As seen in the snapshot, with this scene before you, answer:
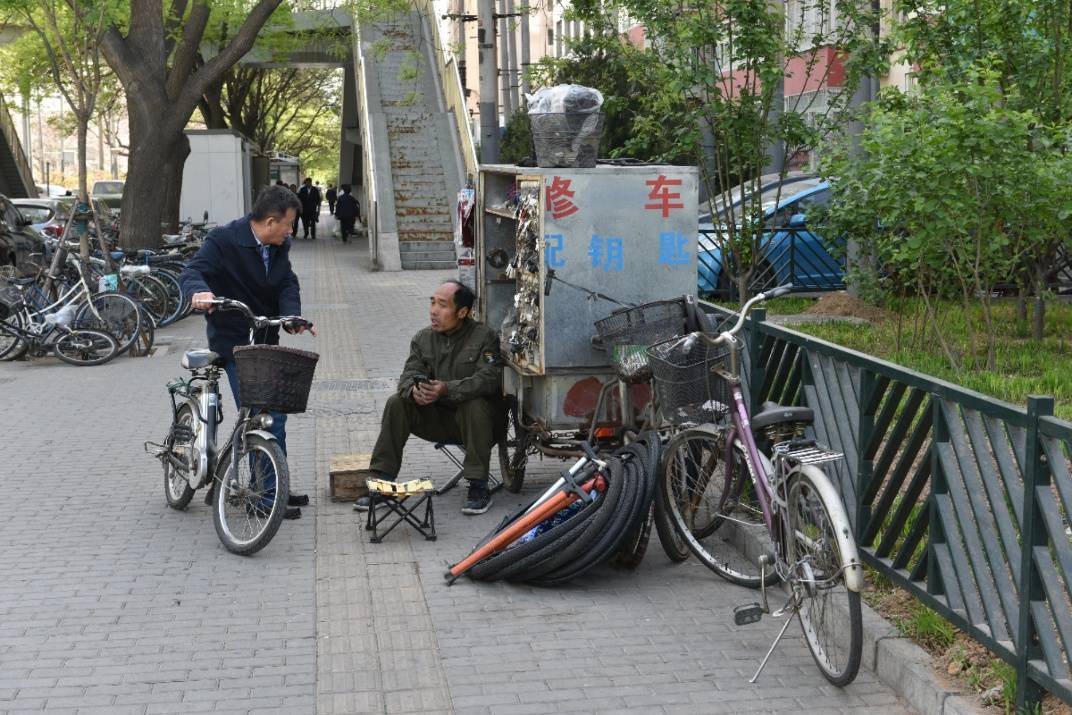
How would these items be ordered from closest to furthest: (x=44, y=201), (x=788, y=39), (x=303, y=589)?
(x=303, y=589) → (x=788, y=39) → (x=44, y=201)

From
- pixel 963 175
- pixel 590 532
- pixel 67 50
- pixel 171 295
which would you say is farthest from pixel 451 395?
pixel 67 50

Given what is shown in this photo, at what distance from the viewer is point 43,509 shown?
7.61 m

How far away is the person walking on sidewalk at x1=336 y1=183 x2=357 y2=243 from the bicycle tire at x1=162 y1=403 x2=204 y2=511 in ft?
96.6

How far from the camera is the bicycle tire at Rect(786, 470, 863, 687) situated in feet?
15.4

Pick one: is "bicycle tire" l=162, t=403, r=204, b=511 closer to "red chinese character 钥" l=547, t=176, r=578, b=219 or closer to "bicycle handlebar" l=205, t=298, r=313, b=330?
"bicycle handlebar" l=205, t=298, r=313, b=330

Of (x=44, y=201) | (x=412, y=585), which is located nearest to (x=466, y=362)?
(x=412, y=585)

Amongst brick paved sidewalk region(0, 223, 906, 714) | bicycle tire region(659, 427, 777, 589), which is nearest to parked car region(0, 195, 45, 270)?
brick paved sidewalk region(0, 223, 906, 714)

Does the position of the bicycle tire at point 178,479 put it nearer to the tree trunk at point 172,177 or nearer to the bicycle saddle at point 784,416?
the bicycle saddle at point 784,416

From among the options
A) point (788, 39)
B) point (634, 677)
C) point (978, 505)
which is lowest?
point (634, 677)

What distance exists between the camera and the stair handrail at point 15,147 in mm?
38656

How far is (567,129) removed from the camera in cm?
710

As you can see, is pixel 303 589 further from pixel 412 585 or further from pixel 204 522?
pixel 204 522

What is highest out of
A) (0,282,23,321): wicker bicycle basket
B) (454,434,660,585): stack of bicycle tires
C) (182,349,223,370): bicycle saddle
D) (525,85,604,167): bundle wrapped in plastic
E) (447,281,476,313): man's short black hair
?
(525,85,604,167): bundle wrapped in plastic

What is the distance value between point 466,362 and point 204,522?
1595 mm
